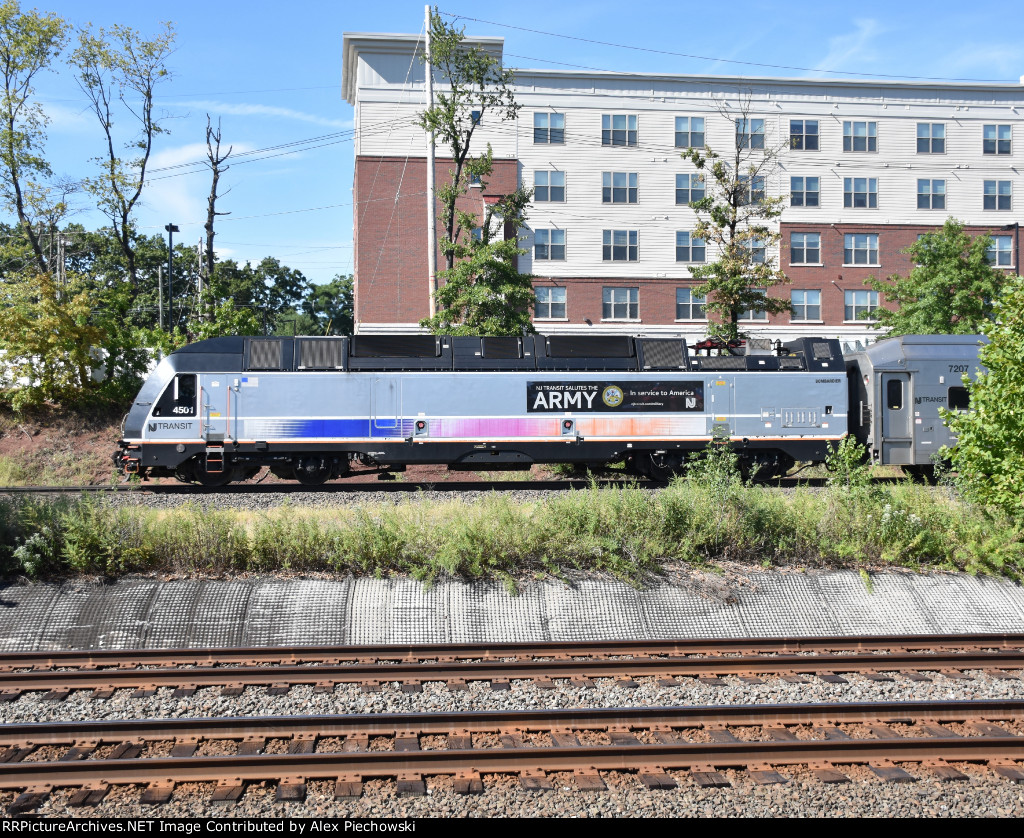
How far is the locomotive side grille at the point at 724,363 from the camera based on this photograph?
18.3 metres

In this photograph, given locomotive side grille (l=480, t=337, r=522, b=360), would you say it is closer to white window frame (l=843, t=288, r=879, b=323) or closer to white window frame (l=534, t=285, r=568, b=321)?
white window frame (l=534, t=285, r=568, b=321)

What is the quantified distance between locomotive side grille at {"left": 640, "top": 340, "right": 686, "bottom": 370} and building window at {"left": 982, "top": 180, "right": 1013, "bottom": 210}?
35.4m

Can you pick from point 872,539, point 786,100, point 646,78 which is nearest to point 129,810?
point 872,539

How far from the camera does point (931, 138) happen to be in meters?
43.2

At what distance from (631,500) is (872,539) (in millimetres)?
→ 3662

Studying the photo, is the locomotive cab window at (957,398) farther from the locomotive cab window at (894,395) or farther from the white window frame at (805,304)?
the white window frame at (805,304)

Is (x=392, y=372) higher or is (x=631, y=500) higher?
(x=392, y=372)

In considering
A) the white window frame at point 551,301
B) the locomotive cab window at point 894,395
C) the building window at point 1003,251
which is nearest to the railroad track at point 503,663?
the locomotive cab window at point 894,395

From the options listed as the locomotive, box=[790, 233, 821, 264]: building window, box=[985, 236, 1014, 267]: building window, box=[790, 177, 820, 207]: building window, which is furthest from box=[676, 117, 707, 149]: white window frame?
the locomotive

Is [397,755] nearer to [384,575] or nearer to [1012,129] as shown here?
[384,575]

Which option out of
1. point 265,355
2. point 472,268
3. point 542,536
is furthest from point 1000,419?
point 472,268

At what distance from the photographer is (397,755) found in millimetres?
6145

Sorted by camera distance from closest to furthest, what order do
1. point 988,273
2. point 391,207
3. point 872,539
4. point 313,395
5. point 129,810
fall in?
point 129,810
point 872,539
point 313,395
point 988,273
point 391,207

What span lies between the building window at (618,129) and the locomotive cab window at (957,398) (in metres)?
26.4
